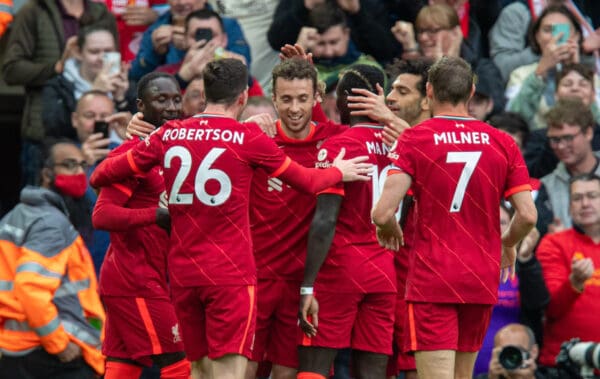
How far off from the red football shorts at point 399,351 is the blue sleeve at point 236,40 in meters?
4.69

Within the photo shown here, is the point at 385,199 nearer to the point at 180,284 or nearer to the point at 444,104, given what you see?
the point at 444,104

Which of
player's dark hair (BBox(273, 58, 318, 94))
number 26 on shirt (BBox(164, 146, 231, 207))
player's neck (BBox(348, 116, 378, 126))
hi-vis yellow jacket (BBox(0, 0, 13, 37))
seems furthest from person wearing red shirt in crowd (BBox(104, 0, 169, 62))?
number 26 on shirt (BBox(164, 146, 231, 207))

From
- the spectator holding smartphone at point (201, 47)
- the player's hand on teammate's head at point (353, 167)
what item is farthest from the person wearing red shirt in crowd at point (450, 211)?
the spectator holding smartphone at point (201, 47)

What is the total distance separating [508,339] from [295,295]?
248 cm

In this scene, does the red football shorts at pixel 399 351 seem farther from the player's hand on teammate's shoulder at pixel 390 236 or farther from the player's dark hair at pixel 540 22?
the player's dark hair at pixel 540 22

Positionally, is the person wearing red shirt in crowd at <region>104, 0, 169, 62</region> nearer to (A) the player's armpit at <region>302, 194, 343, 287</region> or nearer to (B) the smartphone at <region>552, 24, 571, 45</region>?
(B) the smartphone at <region>552, 24, 571, 45</region>

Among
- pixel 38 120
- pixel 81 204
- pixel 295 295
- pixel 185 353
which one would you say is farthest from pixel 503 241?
pixel 38 120

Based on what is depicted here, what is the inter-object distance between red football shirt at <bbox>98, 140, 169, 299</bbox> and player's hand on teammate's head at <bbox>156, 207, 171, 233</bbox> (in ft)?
1.06

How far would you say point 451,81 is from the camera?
29.3 ft

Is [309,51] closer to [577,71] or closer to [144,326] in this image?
[577,71]

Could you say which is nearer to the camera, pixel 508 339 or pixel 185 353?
pixel 185 353

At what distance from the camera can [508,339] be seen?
11.7 m

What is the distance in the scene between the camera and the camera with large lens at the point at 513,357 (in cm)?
1138

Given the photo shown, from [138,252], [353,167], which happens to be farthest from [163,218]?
[353,167]
